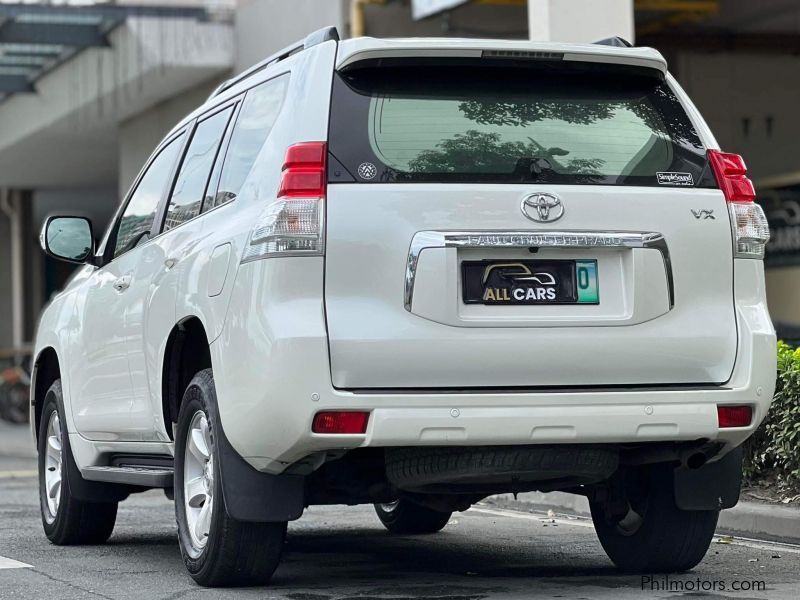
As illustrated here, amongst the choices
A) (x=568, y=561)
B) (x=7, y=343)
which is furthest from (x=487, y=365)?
(x=7, y=343)

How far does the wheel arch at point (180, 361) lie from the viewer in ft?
20.1

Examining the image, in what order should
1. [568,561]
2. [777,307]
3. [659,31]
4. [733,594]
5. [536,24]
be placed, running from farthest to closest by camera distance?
[659,31] → [777,307] → [536,24] → [568,561] → [733,594]

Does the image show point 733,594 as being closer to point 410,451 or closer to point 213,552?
point 410,451

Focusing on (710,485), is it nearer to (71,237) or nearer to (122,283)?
(122,283)

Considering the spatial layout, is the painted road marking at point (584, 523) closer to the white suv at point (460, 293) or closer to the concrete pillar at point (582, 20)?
the white suv at point (460, 293)

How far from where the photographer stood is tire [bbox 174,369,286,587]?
18.5 ft

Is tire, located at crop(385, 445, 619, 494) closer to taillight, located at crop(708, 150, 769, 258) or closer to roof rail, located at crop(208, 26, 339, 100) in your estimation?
taillight, located at crop(708, 150, 769, 258)

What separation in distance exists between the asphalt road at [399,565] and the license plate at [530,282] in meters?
1.17

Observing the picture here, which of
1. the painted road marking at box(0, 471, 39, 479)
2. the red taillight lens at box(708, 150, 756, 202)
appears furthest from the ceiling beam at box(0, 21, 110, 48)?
the red taillight lens at box(708, 150, 756, 202)

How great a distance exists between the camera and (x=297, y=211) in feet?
17.3

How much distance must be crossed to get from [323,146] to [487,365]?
3.11ft

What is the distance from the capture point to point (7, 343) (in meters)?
37.9

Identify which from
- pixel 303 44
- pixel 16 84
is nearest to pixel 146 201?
pixel 303 44

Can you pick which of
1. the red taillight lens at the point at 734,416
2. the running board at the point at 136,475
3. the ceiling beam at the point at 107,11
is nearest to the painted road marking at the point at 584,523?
the red taillight lens at the point at 734,416
